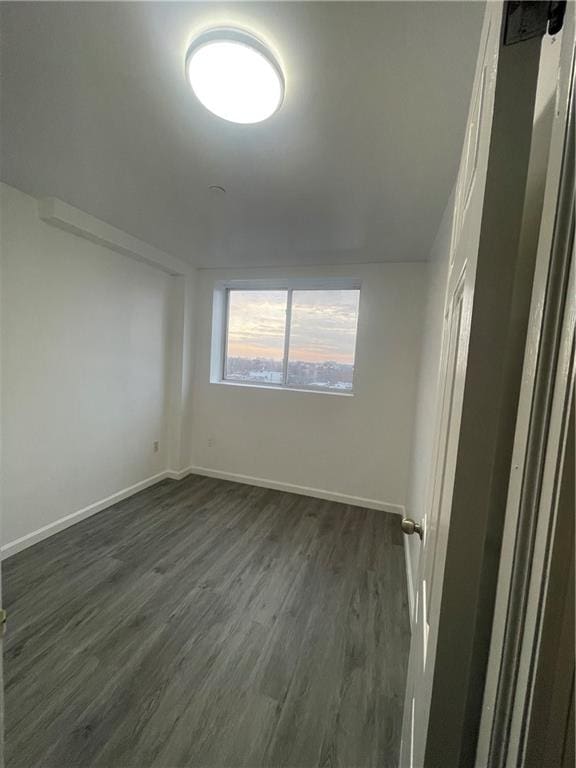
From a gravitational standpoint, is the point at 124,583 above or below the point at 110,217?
below

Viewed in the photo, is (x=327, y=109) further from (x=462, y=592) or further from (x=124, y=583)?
(x=124, y=583)

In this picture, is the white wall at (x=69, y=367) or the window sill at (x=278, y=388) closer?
the white wall at (x=69, y=367)

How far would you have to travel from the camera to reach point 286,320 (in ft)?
11.2

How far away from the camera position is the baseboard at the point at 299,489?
3041 millimetres

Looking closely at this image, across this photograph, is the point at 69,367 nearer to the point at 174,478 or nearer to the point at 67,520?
the point at 67,520

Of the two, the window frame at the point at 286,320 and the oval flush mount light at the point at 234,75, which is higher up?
the oval flush mount light at the point at 234,75

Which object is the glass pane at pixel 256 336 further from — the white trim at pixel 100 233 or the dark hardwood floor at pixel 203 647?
the dark hardwood floor at pixel 203 647

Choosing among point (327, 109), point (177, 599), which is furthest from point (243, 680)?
point (327, 109)

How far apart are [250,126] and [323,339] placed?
2228 mm

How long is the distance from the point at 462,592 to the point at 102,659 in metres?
1.79

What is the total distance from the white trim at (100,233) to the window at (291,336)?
2.74 feet

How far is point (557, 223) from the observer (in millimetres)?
292

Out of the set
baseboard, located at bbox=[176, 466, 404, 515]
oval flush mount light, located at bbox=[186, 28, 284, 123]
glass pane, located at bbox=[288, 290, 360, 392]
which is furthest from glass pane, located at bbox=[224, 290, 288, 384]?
oval flush mount light, located at bbox=[186, 28, 284, 123]

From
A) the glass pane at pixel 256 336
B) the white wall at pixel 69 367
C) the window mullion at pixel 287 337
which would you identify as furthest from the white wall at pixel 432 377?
the white wall at pixel 69 367
